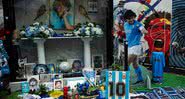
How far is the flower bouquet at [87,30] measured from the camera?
5328 millimetres

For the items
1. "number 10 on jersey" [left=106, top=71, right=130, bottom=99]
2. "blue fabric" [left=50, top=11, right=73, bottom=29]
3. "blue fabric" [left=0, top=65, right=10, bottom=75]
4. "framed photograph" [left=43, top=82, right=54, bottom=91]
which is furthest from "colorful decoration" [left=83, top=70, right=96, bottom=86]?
"blue fabric" [left=0, top=65, right=10, bottom=75]

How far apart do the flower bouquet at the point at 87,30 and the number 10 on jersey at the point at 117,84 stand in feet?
6.27

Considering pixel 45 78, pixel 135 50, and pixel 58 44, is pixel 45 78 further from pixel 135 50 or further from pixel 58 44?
pixel 135 50

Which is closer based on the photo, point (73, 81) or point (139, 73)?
point (73, 81)

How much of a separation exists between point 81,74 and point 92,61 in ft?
1.34

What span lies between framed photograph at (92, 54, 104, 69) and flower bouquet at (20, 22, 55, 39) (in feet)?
3.62

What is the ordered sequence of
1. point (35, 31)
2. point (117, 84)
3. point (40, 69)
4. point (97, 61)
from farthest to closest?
point (97, 61) < point (40, 69) < point (35, 31) < point (117, 84)

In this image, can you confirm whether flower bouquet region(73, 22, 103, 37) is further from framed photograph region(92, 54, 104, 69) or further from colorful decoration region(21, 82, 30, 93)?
colorful decoration region(21, 82, 30, 93)

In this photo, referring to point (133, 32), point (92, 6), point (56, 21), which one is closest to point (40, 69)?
point (56, 21)

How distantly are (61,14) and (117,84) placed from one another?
2.39 metres

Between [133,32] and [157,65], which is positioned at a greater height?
[133,32]

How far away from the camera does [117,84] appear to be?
3.54 m

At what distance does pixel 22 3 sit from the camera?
17.0 feet

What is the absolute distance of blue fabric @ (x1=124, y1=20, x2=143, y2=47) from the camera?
5.64 m
